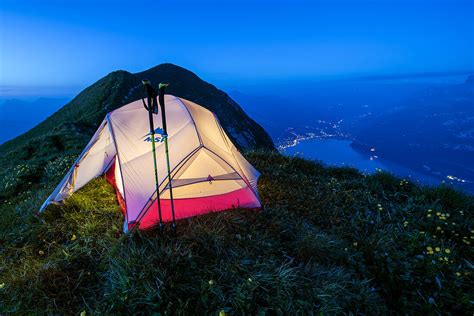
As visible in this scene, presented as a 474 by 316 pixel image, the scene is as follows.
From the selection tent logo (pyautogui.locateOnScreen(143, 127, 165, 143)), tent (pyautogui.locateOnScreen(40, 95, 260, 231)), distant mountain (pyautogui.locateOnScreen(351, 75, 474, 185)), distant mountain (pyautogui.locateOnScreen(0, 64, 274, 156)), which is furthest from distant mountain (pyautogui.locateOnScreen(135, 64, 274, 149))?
distant mountain (pyautogui.locateOnScreen(351, 75, 474, 185))

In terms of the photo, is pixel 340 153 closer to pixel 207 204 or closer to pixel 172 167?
pixel 207 204

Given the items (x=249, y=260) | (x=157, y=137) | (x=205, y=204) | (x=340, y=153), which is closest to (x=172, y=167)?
(x=157, y=137)

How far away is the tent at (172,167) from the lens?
17.0 feet

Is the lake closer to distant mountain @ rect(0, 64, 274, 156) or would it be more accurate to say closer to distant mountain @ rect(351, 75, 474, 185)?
distant mountain @ rect(351, 75, 474, 185)

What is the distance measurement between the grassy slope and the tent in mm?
425

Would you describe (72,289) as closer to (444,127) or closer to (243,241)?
(243,241)

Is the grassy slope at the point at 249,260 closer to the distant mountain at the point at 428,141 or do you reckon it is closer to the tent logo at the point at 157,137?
the tent logo at the point at 157,137

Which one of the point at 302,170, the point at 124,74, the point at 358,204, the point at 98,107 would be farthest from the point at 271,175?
the point at 124,74

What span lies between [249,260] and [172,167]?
95.5 inches

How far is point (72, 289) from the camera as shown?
391 centimetres

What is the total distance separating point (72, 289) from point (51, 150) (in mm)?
12696

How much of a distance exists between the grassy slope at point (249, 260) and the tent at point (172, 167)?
1.39ft

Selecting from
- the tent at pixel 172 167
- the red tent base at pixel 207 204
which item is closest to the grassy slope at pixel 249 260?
the red tent base at pixel 207 204

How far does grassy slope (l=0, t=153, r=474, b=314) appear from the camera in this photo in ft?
12.0
